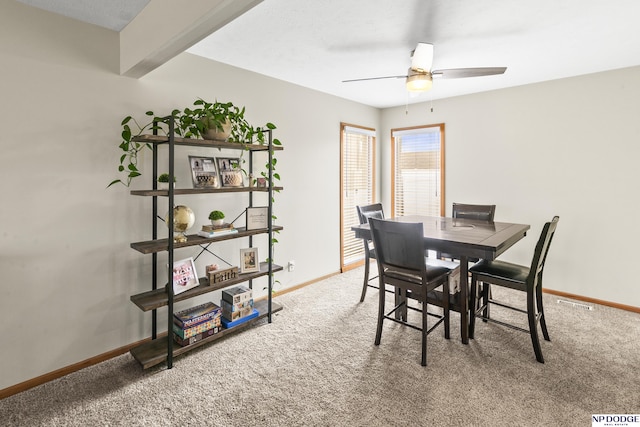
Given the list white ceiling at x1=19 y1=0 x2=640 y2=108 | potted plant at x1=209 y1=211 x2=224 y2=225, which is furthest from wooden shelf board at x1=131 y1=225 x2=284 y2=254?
white ceiling at x1=19 y1=0 x2=640 y2=108

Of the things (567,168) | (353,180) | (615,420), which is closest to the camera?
(615,420)

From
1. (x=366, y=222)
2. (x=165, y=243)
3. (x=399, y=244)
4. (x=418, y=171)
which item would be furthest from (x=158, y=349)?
(x=418, y=171)

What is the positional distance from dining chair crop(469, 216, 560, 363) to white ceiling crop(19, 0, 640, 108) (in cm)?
143

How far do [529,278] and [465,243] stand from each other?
0.56 m

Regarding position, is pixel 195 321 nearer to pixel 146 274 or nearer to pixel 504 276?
pixel 146 274

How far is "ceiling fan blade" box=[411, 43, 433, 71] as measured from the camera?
2.56 m

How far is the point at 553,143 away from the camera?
12.0 ft

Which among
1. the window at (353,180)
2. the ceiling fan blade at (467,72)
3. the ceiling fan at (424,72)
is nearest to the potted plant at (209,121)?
the ceiling fan at (424,72)

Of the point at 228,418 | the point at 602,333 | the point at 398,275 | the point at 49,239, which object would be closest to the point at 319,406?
the point at 228,418

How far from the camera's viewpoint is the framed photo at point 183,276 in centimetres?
243

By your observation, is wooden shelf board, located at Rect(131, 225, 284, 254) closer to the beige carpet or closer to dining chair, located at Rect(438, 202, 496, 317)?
the beige carpet

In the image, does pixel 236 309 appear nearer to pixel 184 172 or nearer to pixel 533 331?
pixel 184 172

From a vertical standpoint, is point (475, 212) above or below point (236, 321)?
above

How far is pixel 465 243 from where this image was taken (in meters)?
2.36
